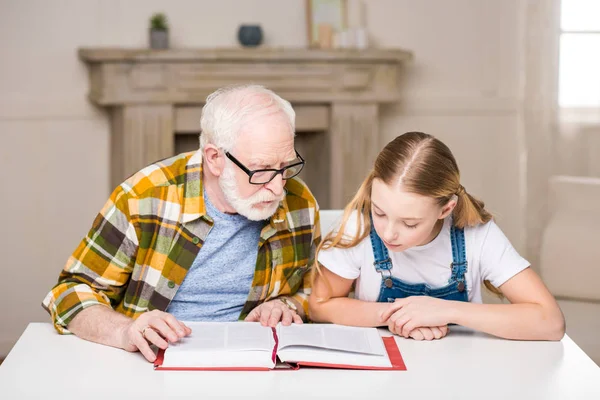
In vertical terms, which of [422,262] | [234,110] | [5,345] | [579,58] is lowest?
[5,345]

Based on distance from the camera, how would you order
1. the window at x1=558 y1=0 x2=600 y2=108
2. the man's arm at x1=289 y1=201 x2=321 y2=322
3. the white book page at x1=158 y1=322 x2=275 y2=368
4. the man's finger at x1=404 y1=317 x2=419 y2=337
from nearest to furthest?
the white book page at x1=158 y1=322 x2=275 y2=368 < the man's finger at x1=404 y1=317 x2=419 y2=337 < the man's arm at x1=289 y1=201 x2=321 y2=322 < the window at x1=558 y1=0 x2=600 y2=108

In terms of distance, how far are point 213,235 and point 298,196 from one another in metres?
0.24

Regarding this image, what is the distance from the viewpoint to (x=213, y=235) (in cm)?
192

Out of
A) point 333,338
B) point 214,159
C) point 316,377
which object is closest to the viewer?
point 316,377

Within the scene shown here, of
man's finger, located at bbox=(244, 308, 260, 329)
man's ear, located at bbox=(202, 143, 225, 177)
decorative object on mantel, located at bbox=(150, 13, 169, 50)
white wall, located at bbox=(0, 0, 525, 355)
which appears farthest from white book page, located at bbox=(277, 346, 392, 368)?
white wall, located at bbox=(0, 0, 525, 355)

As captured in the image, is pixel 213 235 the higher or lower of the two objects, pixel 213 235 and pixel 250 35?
the lower

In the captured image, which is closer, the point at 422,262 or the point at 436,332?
the point at 436,332

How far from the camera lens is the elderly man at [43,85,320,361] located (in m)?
1.79

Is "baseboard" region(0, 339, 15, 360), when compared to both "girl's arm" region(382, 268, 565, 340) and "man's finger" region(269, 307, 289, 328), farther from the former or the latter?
"girl's arm" region(382, 268, 565, 340)

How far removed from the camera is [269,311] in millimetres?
1755

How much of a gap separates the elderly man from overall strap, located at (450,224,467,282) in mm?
362

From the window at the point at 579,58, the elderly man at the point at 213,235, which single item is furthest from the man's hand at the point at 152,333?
the window at the point at 579,58

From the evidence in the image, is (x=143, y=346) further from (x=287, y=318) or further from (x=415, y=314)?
(x=415, y=314)

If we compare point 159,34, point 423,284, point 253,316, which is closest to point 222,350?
point 253,316
